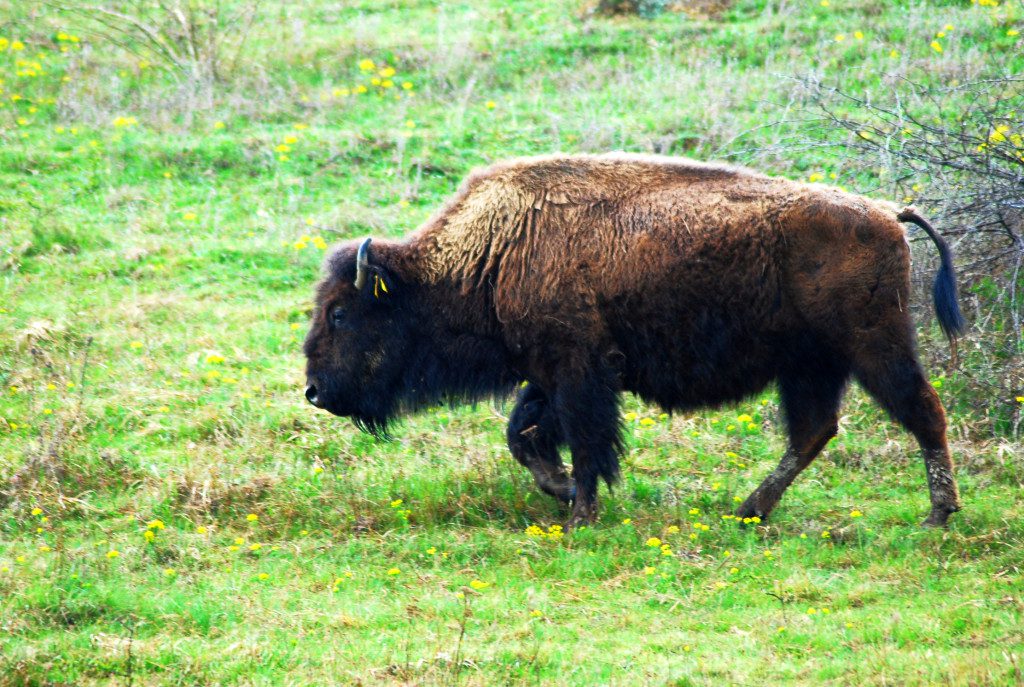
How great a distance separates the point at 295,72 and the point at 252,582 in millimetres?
9534

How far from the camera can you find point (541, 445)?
22.6 ft

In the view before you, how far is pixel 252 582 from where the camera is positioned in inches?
224

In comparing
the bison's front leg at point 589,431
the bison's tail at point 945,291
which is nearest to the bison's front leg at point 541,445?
the bison's front leg at point 589,431

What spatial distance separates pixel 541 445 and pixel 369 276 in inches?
56.8

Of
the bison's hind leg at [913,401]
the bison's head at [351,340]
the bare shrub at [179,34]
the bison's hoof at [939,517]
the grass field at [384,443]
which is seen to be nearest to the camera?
the grass field at [384,443]

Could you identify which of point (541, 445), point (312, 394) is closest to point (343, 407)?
point (312, 394)

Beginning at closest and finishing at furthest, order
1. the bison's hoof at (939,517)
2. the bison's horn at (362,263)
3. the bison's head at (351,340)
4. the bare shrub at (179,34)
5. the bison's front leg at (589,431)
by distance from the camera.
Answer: the bison's hoof at (939,517) → the bison's front leg at (589,431) → the bison's horn at (362,263) → the bison's head at (351,340) → the bare shrub at (179,34)

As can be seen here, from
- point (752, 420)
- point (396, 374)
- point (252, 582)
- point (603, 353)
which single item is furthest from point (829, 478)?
point (252, 582)

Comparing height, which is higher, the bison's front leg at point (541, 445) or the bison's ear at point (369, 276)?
the bison's ear at point (369, 276)

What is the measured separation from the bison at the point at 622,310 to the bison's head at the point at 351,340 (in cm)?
1

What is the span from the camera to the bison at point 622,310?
614 cm

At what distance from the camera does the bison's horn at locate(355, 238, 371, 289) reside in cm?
673

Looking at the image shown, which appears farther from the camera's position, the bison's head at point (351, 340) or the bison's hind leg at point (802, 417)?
the bison's head at point (351, 340)

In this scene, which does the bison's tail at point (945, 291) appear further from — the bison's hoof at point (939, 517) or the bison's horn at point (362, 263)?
the bison's horn at point (362, 263)
